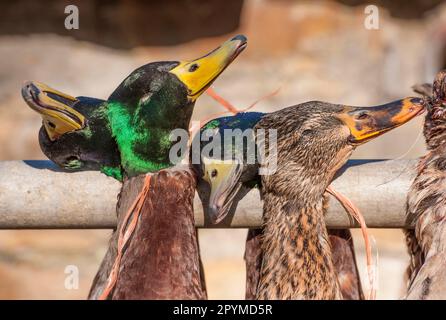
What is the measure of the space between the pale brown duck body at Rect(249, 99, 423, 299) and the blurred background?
244 cm

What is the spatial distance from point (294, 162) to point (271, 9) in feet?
8.51

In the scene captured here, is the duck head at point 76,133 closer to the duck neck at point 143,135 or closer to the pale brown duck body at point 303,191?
the duck neck at point 143,135

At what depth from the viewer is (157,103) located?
1.28 metres

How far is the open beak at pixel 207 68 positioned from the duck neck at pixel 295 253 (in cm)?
22

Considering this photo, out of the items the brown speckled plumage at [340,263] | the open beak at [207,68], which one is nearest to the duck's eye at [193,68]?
the open beak at [207,68]

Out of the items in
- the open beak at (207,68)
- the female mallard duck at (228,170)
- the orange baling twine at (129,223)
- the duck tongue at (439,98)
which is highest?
the open beak at (207,68)

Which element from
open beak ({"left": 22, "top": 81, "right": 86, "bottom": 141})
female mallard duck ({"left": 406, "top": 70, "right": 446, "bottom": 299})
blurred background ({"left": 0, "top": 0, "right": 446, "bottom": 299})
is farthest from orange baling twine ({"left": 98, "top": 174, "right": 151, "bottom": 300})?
blurred background ({"left": 0, "top": 0, "right": 446, "bottom": 299})

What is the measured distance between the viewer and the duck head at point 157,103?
1278 mm

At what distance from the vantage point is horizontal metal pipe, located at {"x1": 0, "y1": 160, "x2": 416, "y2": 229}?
1348 millimetres

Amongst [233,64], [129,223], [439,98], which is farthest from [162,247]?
[233,64]

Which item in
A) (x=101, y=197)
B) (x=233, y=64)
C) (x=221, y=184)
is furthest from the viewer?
(x=233, y=64)

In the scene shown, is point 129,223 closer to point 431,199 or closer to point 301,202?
point 301,202

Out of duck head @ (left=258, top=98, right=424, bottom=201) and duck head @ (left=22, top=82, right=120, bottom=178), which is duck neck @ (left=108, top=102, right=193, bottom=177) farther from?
duck head @ (left=258, top=98, right=424, bottom=201)

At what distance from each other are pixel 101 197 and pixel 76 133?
12 cm
